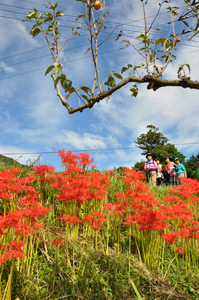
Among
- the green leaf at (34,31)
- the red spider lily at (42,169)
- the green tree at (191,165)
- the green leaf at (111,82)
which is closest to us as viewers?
the green leaf at (111,82)

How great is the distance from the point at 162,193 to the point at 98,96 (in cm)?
563

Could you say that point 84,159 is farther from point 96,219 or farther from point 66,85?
point 66,85

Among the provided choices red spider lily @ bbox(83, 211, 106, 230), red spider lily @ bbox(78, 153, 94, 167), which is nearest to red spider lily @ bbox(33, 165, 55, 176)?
red spider lily @ bbox(78, 153, 94, 167)

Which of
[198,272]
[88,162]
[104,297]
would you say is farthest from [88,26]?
[198,272]

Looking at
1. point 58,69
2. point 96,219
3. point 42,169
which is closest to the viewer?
point 58,69

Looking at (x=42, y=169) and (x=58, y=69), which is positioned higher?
(x=58, y=69)

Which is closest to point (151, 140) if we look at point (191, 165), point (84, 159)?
point (191, 165)

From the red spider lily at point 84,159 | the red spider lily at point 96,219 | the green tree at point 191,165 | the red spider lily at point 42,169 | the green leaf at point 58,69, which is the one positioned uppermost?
the green tree at point 191,165

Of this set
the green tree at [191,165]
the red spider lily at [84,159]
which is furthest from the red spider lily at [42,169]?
the green tree at [191,165]

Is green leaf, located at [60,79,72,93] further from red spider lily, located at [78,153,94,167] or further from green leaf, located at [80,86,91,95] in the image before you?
red spider lily, located at [78,153,94,167]

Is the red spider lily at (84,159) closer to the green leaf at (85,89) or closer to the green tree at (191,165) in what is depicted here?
the green leaf at (85,89)

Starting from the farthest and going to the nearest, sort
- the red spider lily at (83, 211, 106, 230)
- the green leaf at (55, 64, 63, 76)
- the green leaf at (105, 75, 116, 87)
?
the red spider lily at (83, 211, 106, 230) → the green leaf at (105, 75, 116, 87) → the green leaf at (55, 64, 63, 76)

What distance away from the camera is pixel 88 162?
182 inches

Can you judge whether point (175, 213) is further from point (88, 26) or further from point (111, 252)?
point (88, 26)
